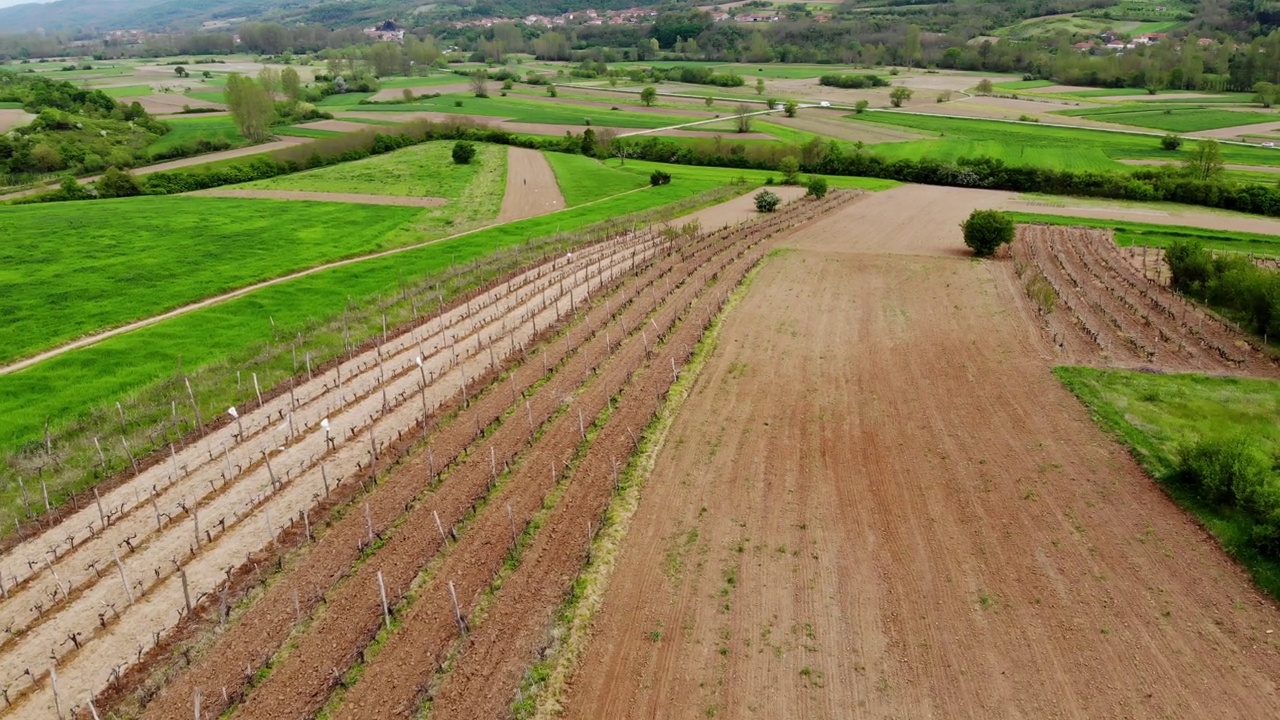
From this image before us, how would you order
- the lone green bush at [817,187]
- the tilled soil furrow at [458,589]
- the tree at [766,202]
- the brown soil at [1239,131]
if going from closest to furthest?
the tilled soil furrow at [458,589]
the tree at [766,202]
the lone green bush at [817,187]
the brown soil at [1239,131]

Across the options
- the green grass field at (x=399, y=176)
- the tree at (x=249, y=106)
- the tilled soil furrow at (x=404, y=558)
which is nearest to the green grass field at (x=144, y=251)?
the green grass field at (x=399, y=176)

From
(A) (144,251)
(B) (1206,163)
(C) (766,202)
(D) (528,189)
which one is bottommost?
(A) (144,251)

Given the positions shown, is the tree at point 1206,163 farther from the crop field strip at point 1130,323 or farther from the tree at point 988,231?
the tree at point 988,231

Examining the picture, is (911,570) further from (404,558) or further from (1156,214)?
(1156,214)

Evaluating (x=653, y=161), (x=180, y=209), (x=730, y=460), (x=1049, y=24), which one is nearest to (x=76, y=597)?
(x=730, y=460)

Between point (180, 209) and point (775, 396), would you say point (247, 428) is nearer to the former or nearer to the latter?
point (775, 396)

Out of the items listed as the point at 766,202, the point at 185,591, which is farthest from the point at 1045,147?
the point at 185,591
